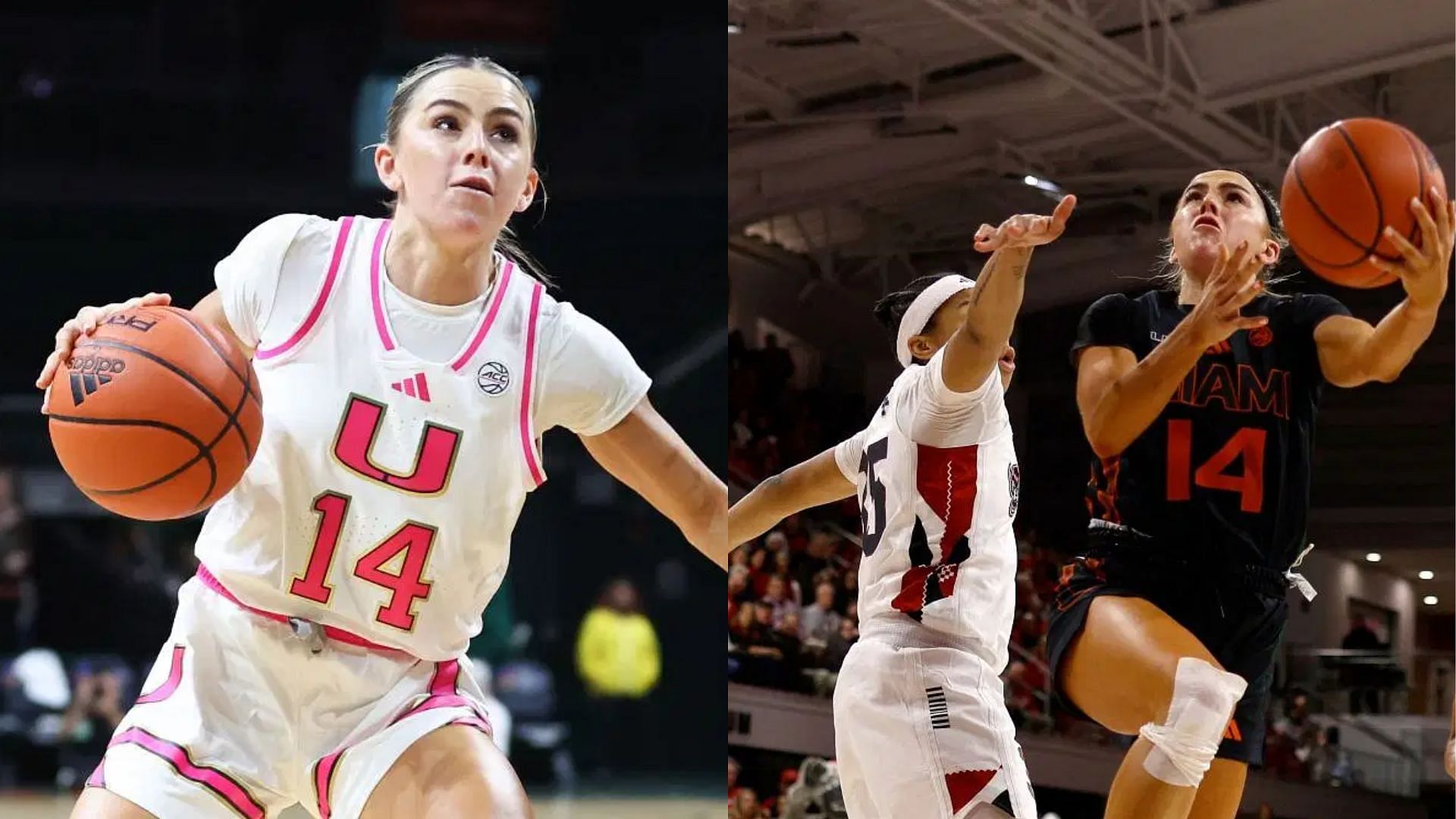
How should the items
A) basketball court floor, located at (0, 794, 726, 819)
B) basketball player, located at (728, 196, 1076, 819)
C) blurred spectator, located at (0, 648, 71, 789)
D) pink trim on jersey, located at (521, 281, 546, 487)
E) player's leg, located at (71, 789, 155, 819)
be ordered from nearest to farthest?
1. player's leg, located at (71, 789, 155, 819)
2. pink trim on jersey, located at (521, 281, 546, 487)
3. basketball player, located at (728, 196, 1076, 819)
4. basketball court floor, located at (0, 794, 726, 819)
5. blurred spectator, located at (0, 648, 71, 789)

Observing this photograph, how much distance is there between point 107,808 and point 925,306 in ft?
6.54

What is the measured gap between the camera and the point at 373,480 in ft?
8.10

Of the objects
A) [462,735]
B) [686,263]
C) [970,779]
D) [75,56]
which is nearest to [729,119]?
[686,263]

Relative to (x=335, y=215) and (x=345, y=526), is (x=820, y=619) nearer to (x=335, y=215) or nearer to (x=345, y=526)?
(x=335, y=215)

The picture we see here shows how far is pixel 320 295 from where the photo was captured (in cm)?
251

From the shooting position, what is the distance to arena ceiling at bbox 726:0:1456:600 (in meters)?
5.98

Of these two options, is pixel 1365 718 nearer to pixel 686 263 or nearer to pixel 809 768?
pixel 809 768

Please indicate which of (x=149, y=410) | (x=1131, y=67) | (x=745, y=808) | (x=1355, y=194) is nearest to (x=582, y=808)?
(x=745, y=808)

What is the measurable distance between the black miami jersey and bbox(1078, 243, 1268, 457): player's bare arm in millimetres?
111

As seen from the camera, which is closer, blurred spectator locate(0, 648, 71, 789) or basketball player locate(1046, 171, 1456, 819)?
Result: basketball player locate(1046, 171, 1456, 819)

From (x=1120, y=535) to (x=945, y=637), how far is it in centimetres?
64

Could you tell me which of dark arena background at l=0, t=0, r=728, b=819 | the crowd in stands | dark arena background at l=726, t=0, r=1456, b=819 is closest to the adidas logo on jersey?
dark arena background at l=0, t=0, r=728, b=819

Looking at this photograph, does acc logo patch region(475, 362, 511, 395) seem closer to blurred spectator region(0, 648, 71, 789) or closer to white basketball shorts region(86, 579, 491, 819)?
white basketball shorts region(86, 579, 491, 819)

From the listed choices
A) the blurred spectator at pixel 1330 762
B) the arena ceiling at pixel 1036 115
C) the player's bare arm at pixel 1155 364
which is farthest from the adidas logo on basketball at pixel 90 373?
the blurred spectator at pixel 1330 762
